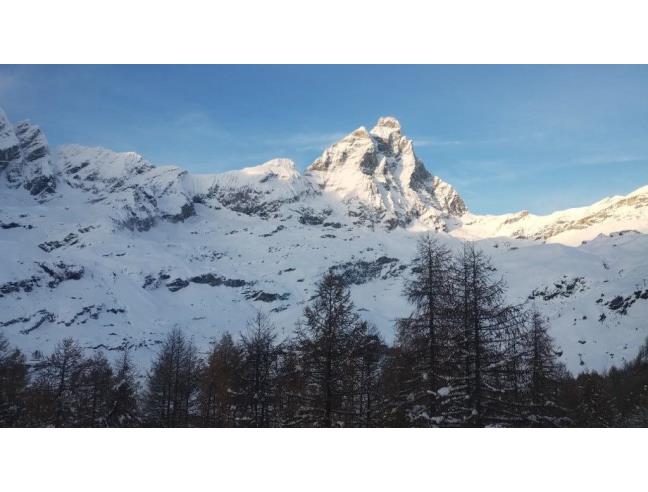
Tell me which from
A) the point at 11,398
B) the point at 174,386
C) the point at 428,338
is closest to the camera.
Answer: the point at 428,338

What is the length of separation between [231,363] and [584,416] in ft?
49.5

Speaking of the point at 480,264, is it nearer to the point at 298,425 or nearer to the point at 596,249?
the point at 298,425

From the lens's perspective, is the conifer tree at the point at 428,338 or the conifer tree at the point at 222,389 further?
the conifer tree at the point at 222,389

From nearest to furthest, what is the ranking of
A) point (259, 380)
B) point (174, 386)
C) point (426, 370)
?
1. point (426, 370)
2. point (259, 380)
3. point (174, 386)

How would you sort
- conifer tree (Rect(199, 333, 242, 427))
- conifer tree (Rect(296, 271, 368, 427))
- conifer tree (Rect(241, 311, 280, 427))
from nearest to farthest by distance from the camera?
conifer tree (Rect(296, 271, 368, 427)), conifer tree (Rect(241, 311, 280, 427)), conifer tree (Rect(199, 333, 242, 427))

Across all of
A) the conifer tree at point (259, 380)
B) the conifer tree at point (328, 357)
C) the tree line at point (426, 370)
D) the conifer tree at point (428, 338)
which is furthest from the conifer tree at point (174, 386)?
the conifer tree at point (428, 338)

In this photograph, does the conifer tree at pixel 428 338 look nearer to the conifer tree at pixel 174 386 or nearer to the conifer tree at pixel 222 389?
the conifer tree at pixel 222 389

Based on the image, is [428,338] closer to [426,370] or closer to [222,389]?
[426,370]

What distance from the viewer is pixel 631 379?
4859 centimetres

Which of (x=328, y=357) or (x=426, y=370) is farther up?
(x=328, y=357)

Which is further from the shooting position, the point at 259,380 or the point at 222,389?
the point at 222,389

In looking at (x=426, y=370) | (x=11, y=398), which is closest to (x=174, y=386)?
(x=11, y=398)

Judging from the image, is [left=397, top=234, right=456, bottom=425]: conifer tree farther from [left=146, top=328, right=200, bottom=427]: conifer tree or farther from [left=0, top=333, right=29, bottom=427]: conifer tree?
[left=0, top=333, right=29, bottom=427]: conifer tree

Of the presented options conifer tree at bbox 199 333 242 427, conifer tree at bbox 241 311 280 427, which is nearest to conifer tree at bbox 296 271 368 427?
conifer tree at bbox 241 311 280 427
